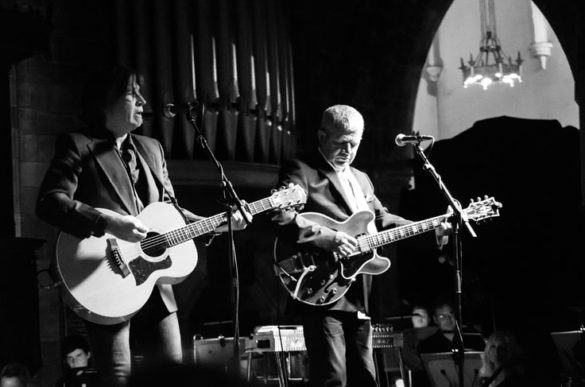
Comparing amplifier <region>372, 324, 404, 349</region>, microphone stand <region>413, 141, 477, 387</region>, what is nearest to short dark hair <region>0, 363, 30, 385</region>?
amplifier <region>372, 324, 404, 349</region>

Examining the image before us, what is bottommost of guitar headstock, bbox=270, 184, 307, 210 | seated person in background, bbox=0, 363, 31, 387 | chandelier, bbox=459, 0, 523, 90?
seated person in background, bbox=0, 363, 31, 387

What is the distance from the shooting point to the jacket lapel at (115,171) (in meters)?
5.13

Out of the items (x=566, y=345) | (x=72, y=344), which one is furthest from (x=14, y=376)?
(x=566, y=345)

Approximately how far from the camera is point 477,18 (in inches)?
729

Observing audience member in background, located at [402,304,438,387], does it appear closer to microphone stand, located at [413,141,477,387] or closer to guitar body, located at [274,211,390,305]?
microphone stand, located at [413,141,477,387]

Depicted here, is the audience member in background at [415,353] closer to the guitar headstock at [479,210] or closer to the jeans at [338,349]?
the guitar headstock at [479,210]

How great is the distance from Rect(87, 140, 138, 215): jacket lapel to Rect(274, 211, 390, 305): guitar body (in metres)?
0.91

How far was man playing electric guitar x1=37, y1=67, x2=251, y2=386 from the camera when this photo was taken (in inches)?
193

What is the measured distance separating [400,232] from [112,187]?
5.21 ft

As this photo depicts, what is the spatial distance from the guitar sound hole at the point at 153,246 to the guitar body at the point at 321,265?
2.65 feet

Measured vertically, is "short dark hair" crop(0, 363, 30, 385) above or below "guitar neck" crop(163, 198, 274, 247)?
below

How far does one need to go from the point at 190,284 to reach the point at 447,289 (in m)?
4.51

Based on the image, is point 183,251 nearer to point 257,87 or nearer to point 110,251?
point 110,251

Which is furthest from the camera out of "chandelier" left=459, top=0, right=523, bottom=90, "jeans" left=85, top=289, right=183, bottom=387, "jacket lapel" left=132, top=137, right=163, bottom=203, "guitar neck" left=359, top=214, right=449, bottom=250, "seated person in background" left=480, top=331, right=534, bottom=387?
"chandelier" left=459, top=0, right=523, bottom=90
